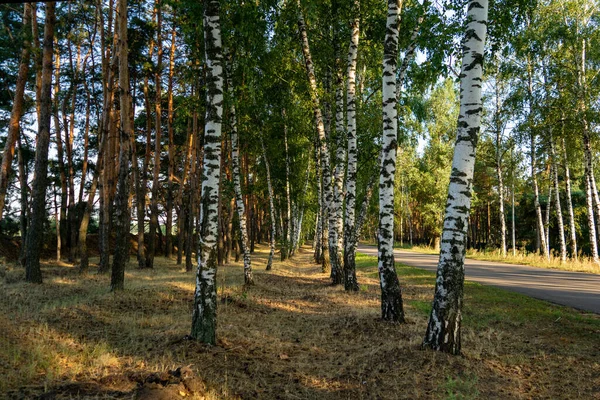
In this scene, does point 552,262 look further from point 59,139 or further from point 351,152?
point 59,139

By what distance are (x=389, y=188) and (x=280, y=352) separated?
12.6ft

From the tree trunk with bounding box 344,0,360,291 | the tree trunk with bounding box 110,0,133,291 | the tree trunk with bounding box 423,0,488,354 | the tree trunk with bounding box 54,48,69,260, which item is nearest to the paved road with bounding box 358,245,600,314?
the tree trunk with bounding box 344,0,360,291

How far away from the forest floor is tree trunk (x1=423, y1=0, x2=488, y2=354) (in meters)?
0.44

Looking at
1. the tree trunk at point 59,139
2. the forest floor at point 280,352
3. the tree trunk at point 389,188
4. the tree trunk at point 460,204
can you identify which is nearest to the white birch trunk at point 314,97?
the tree trunk at point 389,188

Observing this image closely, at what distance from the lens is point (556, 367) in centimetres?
550

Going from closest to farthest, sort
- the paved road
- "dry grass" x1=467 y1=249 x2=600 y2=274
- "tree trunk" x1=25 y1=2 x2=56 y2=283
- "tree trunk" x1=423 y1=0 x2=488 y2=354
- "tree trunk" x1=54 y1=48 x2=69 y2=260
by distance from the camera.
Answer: "tree trunk" x1=423 y1=0 x2=488 y2=354 → the paved road → "tree trunk" x1=25 y1=2 x2=56 y2=283 → "dry grass" x1=467 y1=249 x2=600 y2=274 → "tree trunk" x1=54 y1=48 x2=69 y2=260

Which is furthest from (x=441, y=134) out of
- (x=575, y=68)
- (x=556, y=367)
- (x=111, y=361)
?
(x=111, y=361)

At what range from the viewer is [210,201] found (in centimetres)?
609

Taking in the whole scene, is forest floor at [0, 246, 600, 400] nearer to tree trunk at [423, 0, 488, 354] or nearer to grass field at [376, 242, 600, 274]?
tree trunk at [423, 0, 488, 354]

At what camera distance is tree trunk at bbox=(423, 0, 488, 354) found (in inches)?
215

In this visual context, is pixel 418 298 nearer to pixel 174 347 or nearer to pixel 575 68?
pixel 174 347

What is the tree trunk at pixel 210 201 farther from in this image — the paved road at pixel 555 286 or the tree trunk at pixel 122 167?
the paved road at pixel 555 286

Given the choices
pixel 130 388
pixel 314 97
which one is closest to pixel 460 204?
pixel 130 388

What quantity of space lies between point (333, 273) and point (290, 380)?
813 centimetres
